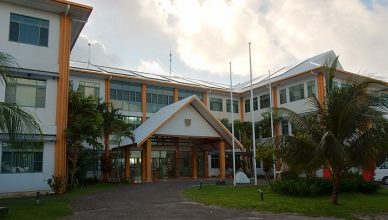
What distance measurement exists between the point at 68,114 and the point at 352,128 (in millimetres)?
15887

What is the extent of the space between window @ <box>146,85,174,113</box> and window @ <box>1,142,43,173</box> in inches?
706

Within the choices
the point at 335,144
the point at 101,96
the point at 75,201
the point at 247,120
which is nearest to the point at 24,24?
the point at 75,201

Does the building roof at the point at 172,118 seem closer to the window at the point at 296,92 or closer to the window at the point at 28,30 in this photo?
the window at the point at 296,92

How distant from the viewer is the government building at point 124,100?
2095 cm

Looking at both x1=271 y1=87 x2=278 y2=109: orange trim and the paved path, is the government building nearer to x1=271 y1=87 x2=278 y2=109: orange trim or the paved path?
x1=271 y1=87 x2=278 y2=109: orange trim

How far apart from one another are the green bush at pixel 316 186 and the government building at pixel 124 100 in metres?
4.33

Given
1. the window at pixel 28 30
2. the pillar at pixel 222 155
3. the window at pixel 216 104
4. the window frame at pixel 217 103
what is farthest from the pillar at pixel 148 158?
the window at pixel 216 104

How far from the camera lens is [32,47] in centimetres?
2152

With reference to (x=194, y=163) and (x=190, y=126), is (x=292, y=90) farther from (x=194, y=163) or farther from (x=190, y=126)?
(x=190, y=126)

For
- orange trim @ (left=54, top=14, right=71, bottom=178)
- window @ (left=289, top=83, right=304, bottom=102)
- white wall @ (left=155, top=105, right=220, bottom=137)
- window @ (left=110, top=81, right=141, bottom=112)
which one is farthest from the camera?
window @ (left=289, top=83, right=304, bottom=102)

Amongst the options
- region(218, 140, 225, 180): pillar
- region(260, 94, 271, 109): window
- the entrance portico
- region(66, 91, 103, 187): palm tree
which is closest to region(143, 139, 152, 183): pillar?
the entrance portico

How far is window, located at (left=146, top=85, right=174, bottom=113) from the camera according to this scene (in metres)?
38.5

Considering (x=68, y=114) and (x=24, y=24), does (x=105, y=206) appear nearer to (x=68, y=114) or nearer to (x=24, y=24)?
(x=68, y=114)

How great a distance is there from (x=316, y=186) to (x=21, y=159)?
14.6 metres
